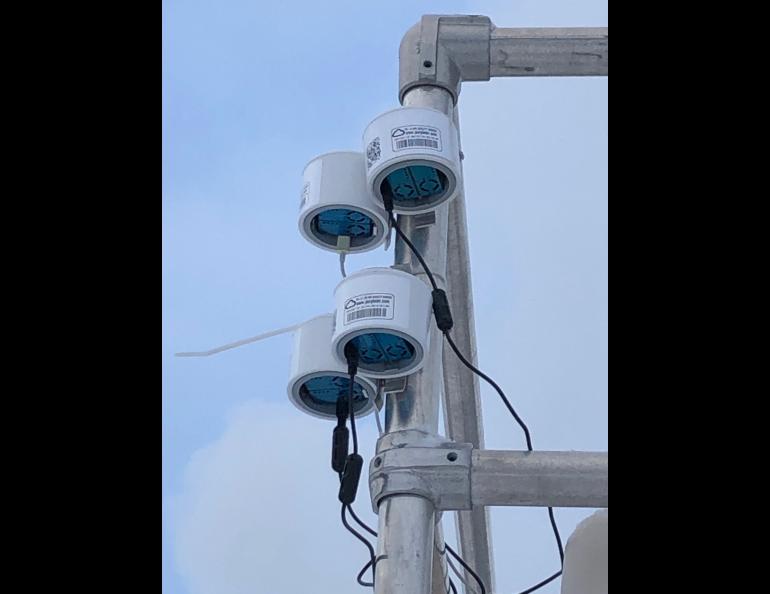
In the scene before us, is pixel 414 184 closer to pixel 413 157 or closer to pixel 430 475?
pixel 413 157

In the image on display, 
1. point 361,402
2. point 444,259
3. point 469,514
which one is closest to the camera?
point 361,402

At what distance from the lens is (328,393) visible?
2.11 m

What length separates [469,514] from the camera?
2896 mm

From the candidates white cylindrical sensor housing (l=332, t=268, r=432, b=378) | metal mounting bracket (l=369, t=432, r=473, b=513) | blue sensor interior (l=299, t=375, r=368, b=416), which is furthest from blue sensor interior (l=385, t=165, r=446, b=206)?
metal mounting bracket (l=369, t=432, r=473, b=513)

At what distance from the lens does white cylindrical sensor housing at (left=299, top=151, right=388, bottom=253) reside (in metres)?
2.16

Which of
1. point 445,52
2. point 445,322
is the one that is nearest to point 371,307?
point 445,322

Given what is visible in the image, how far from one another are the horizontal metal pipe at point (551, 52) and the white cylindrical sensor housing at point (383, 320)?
62cm

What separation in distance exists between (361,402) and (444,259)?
0.30 meters

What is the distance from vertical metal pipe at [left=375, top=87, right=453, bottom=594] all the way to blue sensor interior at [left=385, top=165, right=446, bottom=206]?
2.6 inches

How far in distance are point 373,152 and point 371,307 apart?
0.96ft
